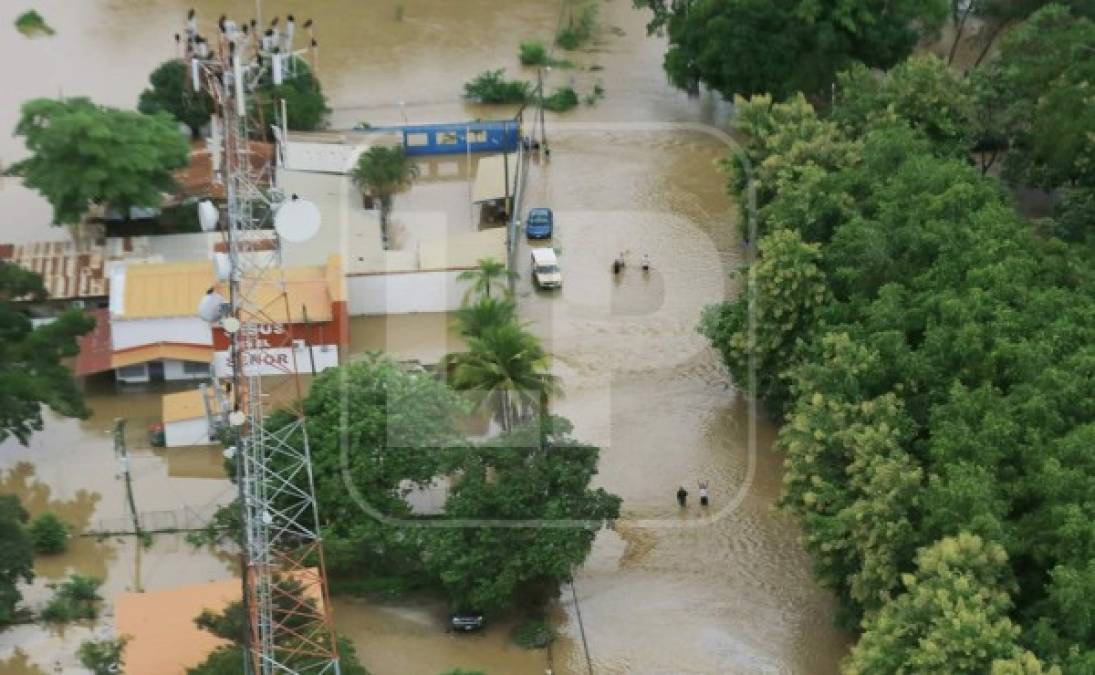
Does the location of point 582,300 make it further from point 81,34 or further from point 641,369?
point 81,34

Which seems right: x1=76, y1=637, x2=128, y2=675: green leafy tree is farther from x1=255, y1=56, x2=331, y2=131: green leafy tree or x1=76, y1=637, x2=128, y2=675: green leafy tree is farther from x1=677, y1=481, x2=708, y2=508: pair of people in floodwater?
x1=255, y1=56, x2=331, y2=131: green leafy tree

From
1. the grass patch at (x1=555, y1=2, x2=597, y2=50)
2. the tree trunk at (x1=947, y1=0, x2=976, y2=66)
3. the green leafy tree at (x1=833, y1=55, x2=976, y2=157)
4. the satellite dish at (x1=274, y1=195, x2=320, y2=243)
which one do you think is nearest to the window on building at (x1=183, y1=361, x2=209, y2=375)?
the satellite dish at (x1=274, y1=195, x2=320, y2=243)

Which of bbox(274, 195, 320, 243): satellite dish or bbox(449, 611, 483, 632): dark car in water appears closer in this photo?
bbox(274, 195, 320, 243): satellite dish

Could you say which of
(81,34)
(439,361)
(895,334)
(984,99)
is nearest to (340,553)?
(439,361)

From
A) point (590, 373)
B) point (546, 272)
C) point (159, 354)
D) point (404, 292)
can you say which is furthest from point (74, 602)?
point (546, 272)

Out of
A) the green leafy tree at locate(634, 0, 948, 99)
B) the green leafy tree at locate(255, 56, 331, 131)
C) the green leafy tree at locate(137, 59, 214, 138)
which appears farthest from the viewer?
the green leafy tree at locate(137, 59, 214, 138)

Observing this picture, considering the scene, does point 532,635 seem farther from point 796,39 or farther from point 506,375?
point 796,39
